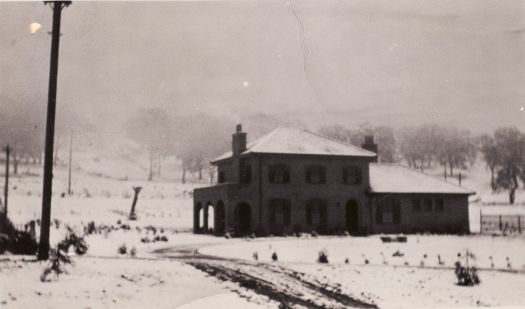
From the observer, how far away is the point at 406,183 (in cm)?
3372

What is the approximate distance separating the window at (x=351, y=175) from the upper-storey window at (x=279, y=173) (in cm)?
397

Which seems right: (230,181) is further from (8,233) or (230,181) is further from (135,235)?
(8,233)

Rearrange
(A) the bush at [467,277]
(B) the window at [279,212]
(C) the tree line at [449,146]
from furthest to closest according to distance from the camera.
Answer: (B) the window at [279,212]
(C) the tree line at [449,146]
(A) the bush at [467,277]

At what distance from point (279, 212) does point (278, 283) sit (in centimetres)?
1726

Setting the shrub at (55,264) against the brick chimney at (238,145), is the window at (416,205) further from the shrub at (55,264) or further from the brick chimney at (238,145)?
the shrub at (55,264)

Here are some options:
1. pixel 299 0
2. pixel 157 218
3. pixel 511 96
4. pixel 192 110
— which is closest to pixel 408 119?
Result: pixel 511 96

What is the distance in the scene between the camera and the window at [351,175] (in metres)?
32.2

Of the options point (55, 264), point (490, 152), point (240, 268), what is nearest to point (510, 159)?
point (490, 152)

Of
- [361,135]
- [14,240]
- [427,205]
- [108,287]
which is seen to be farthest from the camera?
[427,205]

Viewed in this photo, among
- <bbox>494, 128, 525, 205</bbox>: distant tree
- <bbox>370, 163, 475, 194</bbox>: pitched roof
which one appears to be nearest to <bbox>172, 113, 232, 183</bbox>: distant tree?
<bbox>494, 128, 525, 205</bbox>: distant tree

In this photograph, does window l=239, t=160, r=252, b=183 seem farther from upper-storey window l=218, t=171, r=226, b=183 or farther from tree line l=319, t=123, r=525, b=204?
tree line l=319, t=123, r=525, b=204

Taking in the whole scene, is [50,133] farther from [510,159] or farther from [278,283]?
[510,159]

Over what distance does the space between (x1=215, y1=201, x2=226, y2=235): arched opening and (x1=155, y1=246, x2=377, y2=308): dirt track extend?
14012mm

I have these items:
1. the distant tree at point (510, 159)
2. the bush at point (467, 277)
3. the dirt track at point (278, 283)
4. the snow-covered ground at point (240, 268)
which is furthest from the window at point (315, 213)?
the bush at point (467, 277)
